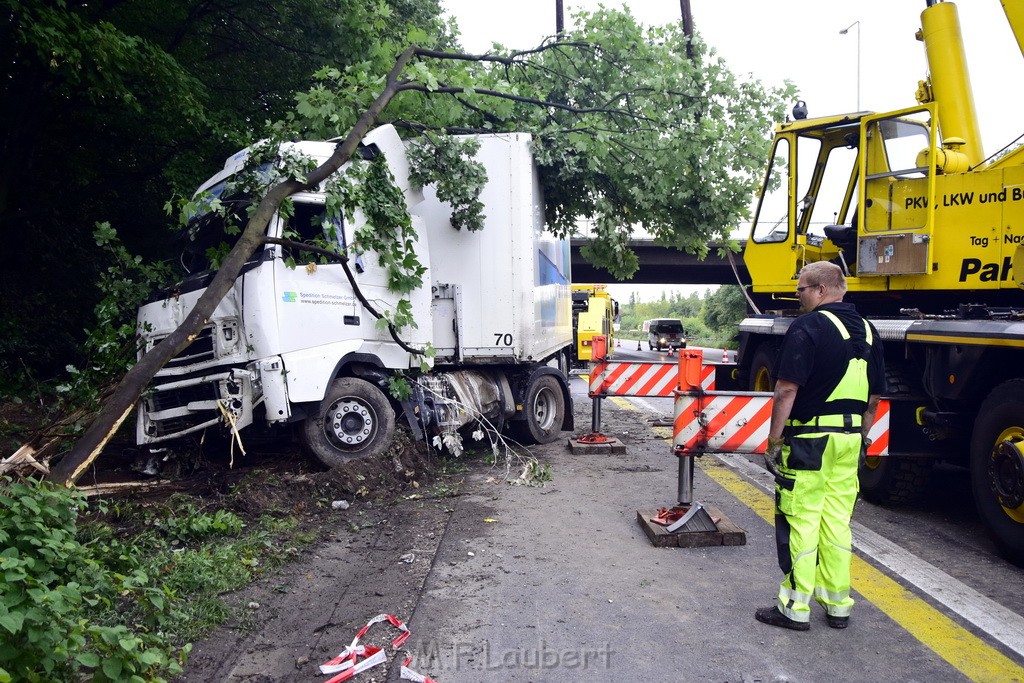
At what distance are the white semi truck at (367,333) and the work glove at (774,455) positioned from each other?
390 centimetres

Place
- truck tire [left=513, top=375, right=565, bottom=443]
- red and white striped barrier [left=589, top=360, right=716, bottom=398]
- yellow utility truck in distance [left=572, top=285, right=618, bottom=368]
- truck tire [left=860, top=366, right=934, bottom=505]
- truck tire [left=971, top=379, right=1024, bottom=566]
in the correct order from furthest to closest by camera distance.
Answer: yellow utility truck in distance [left=572, top=285, right=618, bottom=368] → truck tire [left=513, top=375, right=565, bottom=443] → red and white striped barrier [left=589, top=360, right=716, bottom=398] → truck tire [left=860, top=366, right=934, bottom=505] → truck tire [left=971, top=379, right=1024, bottom=566]

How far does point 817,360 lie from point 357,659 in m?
2.68

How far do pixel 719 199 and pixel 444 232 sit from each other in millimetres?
3391

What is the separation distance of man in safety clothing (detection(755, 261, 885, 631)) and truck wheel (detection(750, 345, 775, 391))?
435 centimetres

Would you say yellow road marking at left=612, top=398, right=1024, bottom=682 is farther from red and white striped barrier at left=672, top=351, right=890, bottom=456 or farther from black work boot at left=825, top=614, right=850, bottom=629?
red and white striped barrier at left=672, top=351, right=890, bottom=456

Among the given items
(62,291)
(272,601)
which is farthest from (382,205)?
(62,291)

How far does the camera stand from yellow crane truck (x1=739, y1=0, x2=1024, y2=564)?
500 centimetres

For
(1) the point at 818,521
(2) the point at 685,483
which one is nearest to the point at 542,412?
(2) the point at 685,483

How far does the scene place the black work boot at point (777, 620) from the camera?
388cm

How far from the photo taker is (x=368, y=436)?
7188 millimetres

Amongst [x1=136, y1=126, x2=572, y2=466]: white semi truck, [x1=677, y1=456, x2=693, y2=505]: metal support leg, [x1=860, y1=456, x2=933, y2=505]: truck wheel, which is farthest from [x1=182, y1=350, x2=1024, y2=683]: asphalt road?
[x1=136, y1=126, x2=572, y2=466]: white semi truck

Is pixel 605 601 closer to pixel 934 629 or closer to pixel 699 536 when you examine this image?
pixel 699 536

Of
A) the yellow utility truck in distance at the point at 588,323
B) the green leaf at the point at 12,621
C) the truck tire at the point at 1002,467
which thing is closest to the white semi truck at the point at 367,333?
the green leaf at the point at 12,621

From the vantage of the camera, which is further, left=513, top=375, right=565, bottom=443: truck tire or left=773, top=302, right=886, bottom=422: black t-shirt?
left=513, top=375, right=565, bottom=443: truck tire
